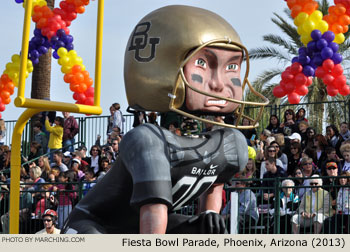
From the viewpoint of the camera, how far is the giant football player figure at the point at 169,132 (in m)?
4.27

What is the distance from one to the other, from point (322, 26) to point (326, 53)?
214 millimetres

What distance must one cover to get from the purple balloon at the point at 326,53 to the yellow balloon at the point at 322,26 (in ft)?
0.49

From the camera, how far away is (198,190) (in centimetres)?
452

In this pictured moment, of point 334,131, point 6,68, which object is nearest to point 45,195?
point 6,68

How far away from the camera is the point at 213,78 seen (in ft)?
14.8

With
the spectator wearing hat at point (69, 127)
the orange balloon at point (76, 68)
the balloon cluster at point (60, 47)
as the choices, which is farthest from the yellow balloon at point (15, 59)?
the spectator wearing hat at point (69, 127)

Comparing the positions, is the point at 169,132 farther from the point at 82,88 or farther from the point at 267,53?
the point at 267,53

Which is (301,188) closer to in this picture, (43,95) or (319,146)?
(319,146)

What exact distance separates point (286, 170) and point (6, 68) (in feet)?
13.6

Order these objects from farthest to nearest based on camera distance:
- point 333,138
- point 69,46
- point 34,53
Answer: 1. point 333,138
2. point 34,53
3. point 69,46

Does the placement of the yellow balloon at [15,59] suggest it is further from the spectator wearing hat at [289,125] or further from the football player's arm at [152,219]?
the spectator wearing hat at [289,125]

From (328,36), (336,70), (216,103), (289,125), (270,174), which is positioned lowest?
(270,174)

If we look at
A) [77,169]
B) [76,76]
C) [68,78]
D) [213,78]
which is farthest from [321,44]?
[77,169]

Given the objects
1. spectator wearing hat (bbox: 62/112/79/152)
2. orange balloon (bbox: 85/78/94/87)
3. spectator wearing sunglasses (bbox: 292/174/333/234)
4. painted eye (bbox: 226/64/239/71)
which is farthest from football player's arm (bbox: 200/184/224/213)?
spectator wearing hat (bbox: 62/112/79/152)
